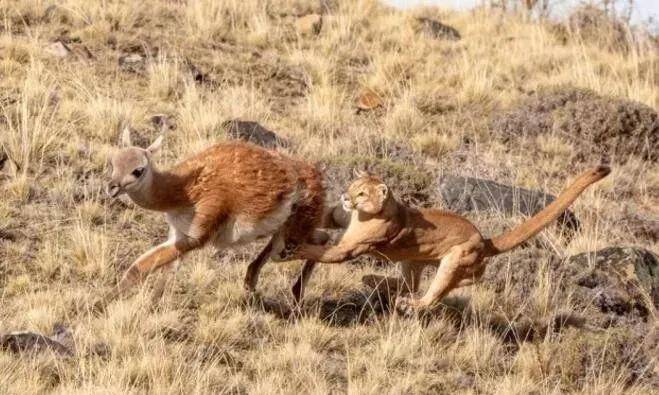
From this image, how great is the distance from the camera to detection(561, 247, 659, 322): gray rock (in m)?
9.96

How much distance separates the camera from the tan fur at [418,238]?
8.12 metres

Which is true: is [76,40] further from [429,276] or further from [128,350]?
[128,350]

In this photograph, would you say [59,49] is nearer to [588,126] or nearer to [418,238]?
[588,126]

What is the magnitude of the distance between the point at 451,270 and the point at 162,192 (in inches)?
82.3

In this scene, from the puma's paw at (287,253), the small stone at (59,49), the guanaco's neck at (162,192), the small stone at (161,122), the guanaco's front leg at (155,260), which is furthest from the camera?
the small stone at (59,49)

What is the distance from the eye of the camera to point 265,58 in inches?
621

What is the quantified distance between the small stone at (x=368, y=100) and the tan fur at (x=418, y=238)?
19.5ft

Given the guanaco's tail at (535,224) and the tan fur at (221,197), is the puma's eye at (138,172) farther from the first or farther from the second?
the guanaco's tail at (535,224)

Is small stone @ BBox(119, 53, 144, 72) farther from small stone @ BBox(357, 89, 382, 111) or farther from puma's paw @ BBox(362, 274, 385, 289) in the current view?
puma's paw @ BBox(362, 274, 385, 289)

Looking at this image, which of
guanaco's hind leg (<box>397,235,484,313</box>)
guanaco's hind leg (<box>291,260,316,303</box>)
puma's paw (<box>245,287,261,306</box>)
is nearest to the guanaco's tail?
guanaco's hind leg (<box>397,235,484,313</box>)

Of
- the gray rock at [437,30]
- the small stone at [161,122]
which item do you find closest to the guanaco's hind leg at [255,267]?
the small stone at [161,122]

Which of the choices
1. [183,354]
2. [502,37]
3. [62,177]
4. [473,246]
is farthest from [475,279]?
[502,37]

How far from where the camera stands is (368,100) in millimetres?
14805

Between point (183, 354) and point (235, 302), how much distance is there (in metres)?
0.99
